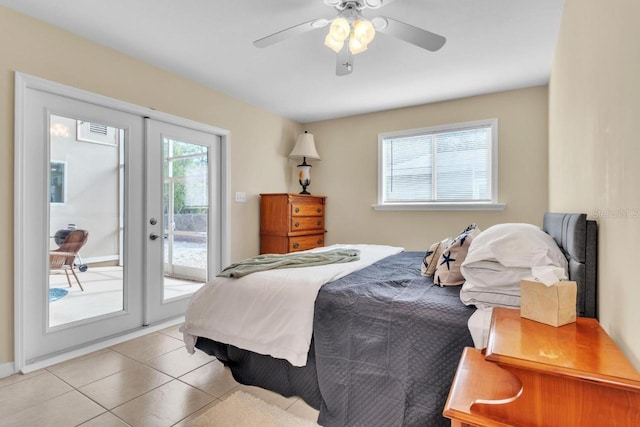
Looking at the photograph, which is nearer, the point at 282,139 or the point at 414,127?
the point at 414,127

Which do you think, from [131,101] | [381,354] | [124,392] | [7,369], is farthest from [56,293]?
[381,354]

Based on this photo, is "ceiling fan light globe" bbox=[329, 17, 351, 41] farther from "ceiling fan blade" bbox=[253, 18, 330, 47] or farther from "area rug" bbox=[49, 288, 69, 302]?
"area rug" bbox=[49, 288, 69, 302]

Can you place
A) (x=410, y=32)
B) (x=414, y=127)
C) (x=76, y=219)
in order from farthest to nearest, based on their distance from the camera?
(x=414, y=127), (x=76, y=219), (x=410, y=32)

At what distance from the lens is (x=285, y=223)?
4062 mm

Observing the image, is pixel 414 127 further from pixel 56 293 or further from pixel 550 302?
pixel 56 293

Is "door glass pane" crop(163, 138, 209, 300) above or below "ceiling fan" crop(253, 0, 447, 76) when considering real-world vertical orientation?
below

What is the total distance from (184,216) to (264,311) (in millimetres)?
2034

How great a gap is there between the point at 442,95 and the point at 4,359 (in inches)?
177

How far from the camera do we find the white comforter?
67.0 inches

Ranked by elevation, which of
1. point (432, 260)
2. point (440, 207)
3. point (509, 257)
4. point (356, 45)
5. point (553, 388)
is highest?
point (356, 45)

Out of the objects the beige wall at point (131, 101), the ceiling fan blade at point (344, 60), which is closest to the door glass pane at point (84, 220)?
the beige wall at point (131, 101)

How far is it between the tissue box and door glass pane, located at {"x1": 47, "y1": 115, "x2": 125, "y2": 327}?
3030mm

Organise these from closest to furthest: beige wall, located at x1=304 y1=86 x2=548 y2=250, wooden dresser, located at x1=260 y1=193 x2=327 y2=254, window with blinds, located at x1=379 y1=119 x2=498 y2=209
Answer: beige wall, located at x1=304 y1=86 x2=548 y2=250 → window with blinds, located at x1=379 y1=119 x2=498 y2=209 → wooden dresser, located at x1=260 y1=193 x2=327 y2=254

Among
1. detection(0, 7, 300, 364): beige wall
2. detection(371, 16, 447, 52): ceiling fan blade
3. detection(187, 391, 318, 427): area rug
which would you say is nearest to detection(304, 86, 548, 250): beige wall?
detection(0, 7, 300, 364): beige wall
